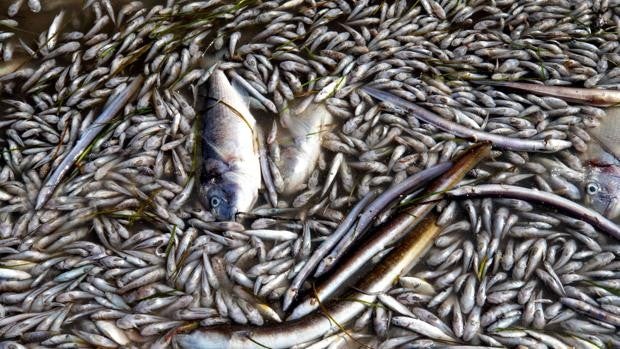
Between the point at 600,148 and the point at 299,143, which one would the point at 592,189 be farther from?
the point at 299,143

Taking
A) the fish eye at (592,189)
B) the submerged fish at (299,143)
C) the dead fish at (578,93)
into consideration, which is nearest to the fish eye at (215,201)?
the submerged fish at (299,143)

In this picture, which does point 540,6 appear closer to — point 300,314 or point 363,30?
point 363,30

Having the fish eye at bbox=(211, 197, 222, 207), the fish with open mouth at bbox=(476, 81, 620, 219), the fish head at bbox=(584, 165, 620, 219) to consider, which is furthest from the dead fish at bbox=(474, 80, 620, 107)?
→ the fish eye at bbox=(211, 197, 222, 207)

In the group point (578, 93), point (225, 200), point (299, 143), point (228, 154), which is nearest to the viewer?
point (225, 200)

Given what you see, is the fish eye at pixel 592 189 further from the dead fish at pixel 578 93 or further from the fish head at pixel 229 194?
the fish head at pixel 229 194

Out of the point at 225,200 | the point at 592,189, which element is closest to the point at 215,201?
the point at 225,200
